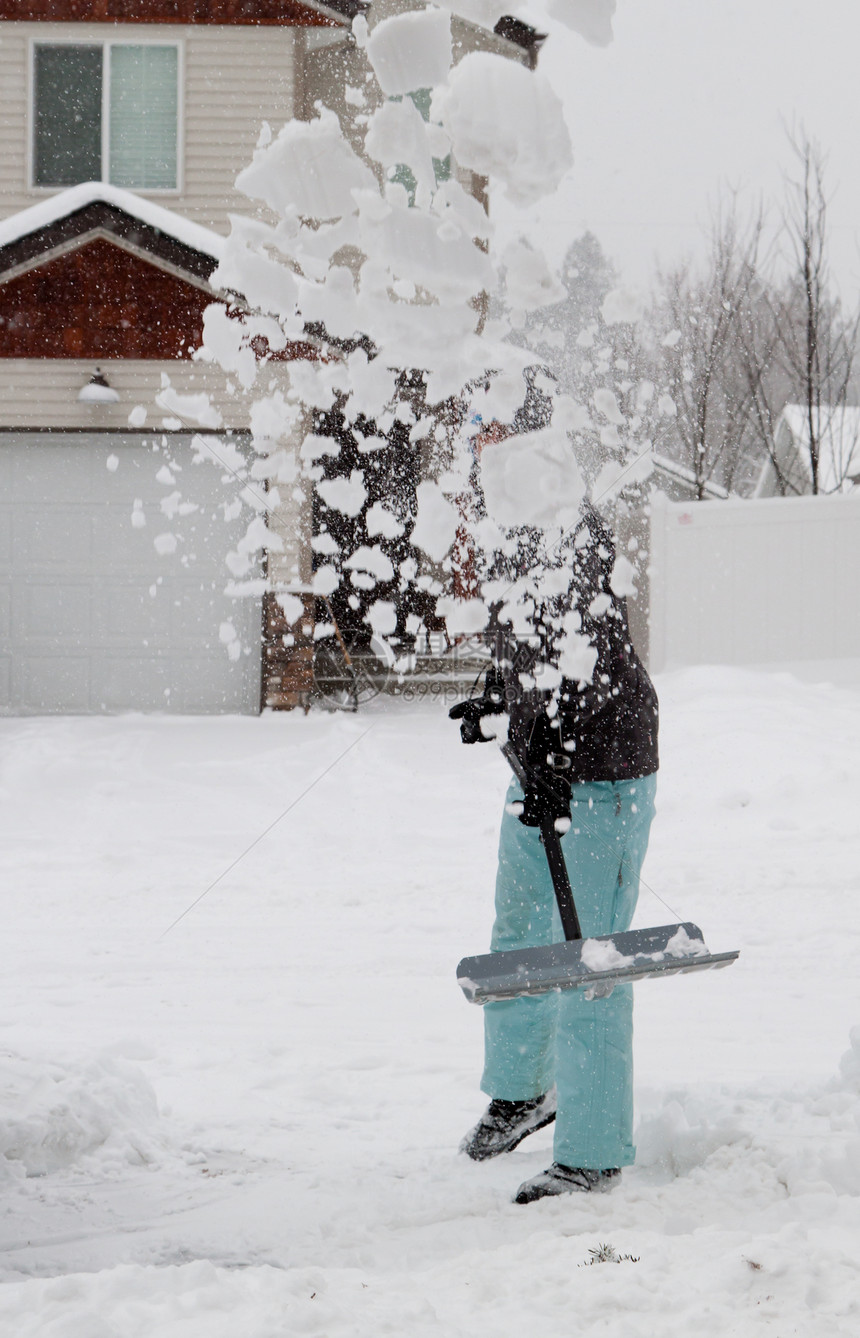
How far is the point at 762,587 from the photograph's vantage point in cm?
1047

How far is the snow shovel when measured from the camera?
232cm

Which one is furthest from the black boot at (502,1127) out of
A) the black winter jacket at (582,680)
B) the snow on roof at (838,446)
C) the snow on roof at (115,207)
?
the snow on roof at (838,446)

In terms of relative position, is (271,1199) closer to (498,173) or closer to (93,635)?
(498,173)

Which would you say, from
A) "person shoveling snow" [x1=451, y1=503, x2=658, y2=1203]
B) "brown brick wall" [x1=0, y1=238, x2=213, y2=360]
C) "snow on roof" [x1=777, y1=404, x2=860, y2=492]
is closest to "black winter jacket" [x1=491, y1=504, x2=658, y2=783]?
"person shoveling snow" [x1=451, y1=503, x2=658, y2=1203]

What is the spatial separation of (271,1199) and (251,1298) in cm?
68

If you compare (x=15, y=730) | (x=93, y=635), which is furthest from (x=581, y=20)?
(x=93, y=635)

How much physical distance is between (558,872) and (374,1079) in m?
1.07

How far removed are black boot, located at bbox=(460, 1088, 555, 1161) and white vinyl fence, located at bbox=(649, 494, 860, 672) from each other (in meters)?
7.90

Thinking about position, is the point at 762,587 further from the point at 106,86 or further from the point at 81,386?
the point at 106,86

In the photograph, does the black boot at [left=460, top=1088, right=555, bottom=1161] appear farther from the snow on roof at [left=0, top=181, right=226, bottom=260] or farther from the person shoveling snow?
the snow on roof at [left=0, top=181, right=226, bottom=260]

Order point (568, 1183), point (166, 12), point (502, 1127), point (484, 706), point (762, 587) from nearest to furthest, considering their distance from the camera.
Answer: point (568, 1183)
point (502, 1127)
point (484, 706)
point (762, 587)
point (166, 12)

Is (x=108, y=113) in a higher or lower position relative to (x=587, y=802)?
higher

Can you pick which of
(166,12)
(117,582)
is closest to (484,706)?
(117,582)

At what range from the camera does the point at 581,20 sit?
258 cm
